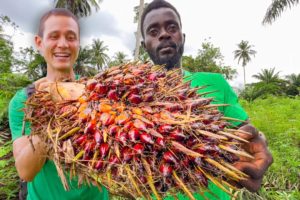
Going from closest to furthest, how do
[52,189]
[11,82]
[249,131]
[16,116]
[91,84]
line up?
1. [91,84]
2. [249,131]
3. [16,116]
4. [52,189]
5. [11,82]

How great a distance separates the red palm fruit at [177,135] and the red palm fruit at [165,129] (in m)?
0.01

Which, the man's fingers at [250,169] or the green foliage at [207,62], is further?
the green foliage at [207,62]

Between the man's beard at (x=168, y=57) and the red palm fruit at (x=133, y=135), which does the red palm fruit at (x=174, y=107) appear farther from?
the man's beard at (x=168, y=57)

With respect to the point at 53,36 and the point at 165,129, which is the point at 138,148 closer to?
the point at 165,129

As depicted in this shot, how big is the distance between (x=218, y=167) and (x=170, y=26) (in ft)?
3.99

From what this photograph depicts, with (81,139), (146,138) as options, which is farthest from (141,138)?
(81,139)

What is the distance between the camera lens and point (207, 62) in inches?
1155

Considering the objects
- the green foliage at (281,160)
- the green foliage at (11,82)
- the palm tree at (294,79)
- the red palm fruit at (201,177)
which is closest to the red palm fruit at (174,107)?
the red palm fruit at (201,177)

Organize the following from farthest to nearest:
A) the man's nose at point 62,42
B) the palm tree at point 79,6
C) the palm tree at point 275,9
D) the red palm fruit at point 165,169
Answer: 1. the palm tree at point 79,6
2. the palm tree at point 275,9
3. the man's nose at point 62,42
4. the red palm fruit at point 165,169

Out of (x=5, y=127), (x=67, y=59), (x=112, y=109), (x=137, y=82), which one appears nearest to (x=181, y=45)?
(x=67, y=59)

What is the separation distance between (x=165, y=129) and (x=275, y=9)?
1579 centimetres

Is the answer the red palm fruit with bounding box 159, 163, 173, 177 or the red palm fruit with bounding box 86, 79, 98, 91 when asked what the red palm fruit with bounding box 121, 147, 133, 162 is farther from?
the red palm fruit with bounding box 86, 79, 98, 91

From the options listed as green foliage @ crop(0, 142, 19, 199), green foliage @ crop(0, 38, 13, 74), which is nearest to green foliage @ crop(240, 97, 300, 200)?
green foliage @ crop(0, 142, 19, 199)

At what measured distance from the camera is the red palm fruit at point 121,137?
1.06 meters
